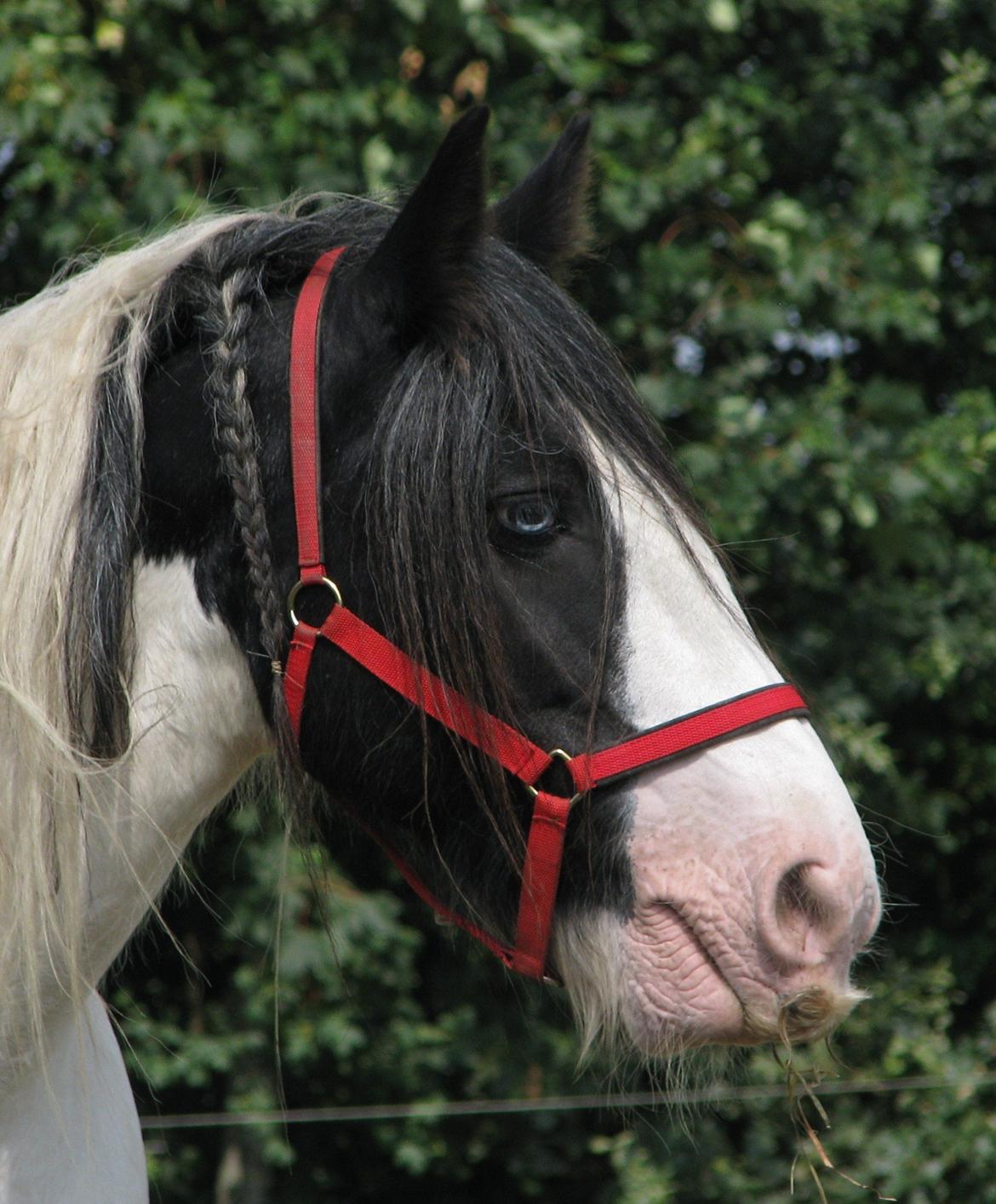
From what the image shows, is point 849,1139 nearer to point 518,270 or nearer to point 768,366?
point 768,366

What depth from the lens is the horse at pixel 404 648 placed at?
3.63ft

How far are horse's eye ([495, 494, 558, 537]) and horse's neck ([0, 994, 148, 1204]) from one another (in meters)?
0.62

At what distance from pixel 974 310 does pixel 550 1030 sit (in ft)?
7.90

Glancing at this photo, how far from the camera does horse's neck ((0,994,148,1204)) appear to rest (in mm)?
1229

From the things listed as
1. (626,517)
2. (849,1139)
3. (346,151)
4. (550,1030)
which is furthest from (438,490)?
(849,1139)

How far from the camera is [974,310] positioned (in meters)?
3.70

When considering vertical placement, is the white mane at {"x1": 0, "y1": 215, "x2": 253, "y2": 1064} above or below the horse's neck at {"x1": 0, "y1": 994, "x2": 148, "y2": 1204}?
above

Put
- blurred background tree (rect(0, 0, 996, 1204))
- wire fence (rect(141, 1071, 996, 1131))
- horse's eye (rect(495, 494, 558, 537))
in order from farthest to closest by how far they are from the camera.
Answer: wire fence (rect(141, 1071, 996, 1131))
blurred background tree (rect(0, 0, 996, 1204))
horse's eye (rect(495, 494, 558, 537))

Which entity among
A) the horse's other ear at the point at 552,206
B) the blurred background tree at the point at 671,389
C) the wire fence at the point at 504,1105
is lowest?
the wire fence at the point at 504,1105

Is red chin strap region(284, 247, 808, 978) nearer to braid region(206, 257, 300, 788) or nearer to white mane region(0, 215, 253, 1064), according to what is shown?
braid region(206, 257, 300, 788)

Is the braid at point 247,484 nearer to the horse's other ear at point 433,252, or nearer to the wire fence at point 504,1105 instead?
the horse's other ear at point 433,252

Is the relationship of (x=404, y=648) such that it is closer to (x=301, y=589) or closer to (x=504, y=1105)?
(x=301, y=589)

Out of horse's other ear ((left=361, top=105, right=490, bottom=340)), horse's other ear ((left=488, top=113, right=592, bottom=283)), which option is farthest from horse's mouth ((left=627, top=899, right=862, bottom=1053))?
horse's other ear ((left=488, top=113, right=592, bottom=283))

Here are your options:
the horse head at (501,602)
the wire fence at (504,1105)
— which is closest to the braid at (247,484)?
the horse head at (501,602)
